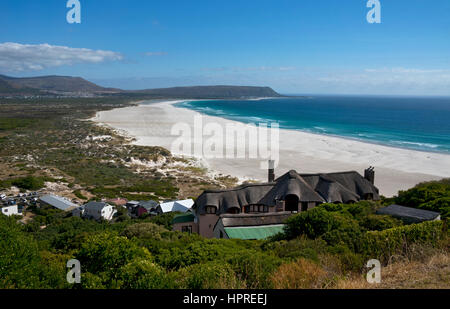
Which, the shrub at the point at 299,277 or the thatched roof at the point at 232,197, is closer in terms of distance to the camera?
the shrub at the point at 299,277

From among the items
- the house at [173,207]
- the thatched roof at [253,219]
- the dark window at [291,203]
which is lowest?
the house at [173,207]

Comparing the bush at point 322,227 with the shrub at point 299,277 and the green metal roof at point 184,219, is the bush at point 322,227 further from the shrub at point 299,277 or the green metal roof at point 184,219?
the green metal roof at point 184,219

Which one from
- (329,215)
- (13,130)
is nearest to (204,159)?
(329,215)

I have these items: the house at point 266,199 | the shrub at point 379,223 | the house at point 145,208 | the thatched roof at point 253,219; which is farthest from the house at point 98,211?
the shrub at point 379,223

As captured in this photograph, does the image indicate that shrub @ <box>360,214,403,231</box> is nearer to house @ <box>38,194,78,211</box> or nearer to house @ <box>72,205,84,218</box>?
house @ <box>72,205,84,218</box>

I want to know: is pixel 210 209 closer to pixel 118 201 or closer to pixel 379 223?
pixel 379 223

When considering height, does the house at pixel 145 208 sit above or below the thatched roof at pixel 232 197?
below

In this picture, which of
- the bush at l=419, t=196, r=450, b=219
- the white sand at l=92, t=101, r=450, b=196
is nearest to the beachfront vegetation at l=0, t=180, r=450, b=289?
the bush at l=419, t=196, r=450, b=219
